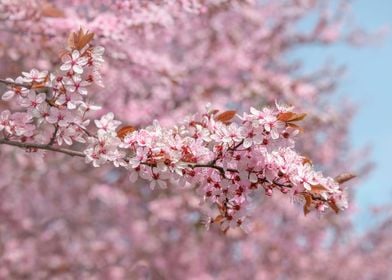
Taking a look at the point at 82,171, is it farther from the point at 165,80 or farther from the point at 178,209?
the point at 165,80

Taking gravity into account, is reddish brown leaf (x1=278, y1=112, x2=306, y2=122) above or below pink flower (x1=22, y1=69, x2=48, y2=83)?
above

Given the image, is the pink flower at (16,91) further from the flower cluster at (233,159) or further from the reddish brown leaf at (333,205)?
the reddish brown leaf at (333,205)

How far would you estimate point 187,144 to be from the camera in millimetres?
2676

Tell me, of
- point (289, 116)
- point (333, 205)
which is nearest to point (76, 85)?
point (289, 116)

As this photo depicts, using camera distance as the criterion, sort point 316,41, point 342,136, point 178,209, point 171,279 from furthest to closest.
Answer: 1. point 342,136
2. point 316,41
3. point 171,279
4. point 178,209

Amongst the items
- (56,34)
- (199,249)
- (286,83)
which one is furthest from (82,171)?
(56,34)

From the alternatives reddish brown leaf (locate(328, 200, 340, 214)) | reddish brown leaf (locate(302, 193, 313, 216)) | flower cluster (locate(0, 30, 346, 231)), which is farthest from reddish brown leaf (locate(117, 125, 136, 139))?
reddish brown leaf (locate(328, 200, 340, 214))

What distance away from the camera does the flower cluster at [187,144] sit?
2602 mm

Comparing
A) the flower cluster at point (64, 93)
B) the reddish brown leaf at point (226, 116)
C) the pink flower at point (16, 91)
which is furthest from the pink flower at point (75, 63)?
the reddish brown leaf at point (226, 116)

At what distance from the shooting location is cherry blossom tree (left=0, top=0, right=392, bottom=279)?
2.67 meters

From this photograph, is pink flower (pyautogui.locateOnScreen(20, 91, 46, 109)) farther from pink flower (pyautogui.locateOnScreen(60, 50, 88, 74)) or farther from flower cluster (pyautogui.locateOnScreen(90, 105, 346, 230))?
flower cluster (pyautogui.locateOnScreen(90, 105, 346, 230))

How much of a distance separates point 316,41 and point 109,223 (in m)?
5.28

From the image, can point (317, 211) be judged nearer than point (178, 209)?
Yes

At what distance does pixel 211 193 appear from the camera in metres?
2.76
